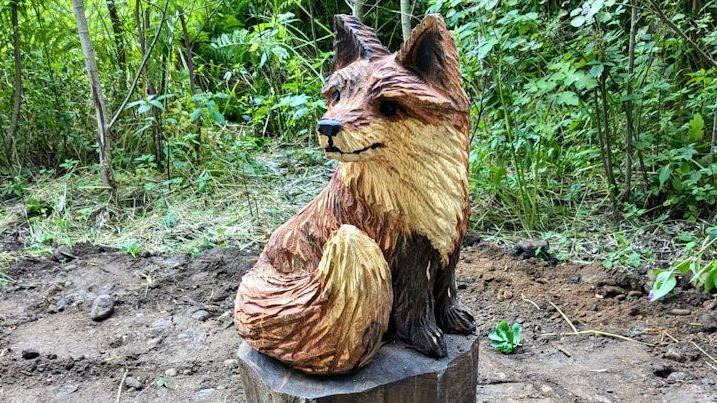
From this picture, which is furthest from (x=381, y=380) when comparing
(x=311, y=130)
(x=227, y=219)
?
(x=311, y=130)

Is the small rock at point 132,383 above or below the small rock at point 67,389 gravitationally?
below

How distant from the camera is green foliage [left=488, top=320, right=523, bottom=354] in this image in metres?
2.68

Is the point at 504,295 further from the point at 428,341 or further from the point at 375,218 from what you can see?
the point at 375,218

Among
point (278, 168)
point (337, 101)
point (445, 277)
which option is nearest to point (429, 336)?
point (445, 277)

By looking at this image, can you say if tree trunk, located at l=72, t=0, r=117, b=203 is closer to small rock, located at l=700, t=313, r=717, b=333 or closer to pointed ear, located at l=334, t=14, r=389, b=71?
pointed ear, located at l=334, t=14, r=389, b=71

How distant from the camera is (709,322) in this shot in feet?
9.04

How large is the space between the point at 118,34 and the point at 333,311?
13.3 ft

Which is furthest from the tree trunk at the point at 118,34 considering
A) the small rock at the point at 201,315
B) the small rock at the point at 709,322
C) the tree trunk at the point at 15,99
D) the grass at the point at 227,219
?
the small rock at the point at 709,322

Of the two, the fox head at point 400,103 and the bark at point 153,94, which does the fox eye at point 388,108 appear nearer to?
the fox head at point 400,103

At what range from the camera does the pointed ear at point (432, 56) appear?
4.98 ft

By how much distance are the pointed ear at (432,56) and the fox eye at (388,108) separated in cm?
11

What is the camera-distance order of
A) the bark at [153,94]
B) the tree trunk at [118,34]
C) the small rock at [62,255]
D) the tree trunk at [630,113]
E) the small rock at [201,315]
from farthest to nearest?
1. the tree trunk at [118,34]
2. the bark at [153,94]
3. the small rock at [62,255]
4. the tree trunk at [630,113]
5. the small rock at [201,315]

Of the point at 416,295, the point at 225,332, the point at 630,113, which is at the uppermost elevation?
the point at 630,113

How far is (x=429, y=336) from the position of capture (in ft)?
5.54
